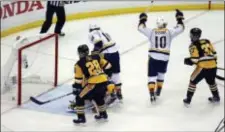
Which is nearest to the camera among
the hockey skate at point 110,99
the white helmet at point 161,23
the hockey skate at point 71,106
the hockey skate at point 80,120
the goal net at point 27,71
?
the hockey skate at point 80,120

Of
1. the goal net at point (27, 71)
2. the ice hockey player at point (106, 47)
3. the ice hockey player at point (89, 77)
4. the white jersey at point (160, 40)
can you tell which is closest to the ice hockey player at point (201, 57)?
the white jersey at point (160, 40)

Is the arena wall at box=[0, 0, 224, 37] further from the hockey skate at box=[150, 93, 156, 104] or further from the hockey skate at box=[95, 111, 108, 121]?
the hockey skate at box=[95, 111, 108, 121]

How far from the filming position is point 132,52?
6320mm

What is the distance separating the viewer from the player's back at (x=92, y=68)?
3871 millimetres

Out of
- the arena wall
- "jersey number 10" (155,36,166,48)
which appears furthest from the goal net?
the arena wall

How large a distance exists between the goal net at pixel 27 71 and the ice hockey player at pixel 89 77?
0.84 meters

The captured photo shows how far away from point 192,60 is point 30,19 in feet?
11.3

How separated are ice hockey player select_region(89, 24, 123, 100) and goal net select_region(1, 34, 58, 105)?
72 cm

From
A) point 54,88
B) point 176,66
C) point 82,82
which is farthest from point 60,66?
point 82,82

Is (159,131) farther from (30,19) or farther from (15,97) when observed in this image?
(30,19)

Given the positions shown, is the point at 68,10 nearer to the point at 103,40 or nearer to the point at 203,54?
the point at 103,40

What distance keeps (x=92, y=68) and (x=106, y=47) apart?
59 centimetres

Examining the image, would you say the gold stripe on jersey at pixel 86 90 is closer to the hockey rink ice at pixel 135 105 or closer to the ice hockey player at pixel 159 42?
the hockey rink ice at pixel 135 105

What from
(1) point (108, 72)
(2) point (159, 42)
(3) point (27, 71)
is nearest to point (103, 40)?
(1) point (108, 72)
